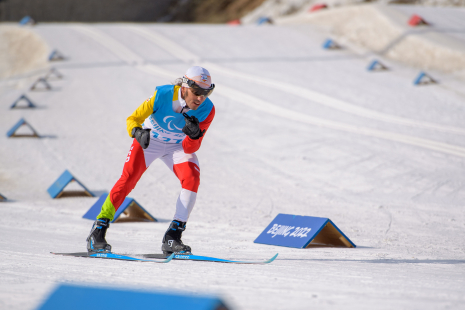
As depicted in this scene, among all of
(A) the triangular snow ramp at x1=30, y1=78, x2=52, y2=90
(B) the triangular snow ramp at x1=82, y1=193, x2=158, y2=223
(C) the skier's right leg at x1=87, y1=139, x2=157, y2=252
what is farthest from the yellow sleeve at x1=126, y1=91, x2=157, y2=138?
(A) the triangular snow ramp at x1=30, y1=78, x2=52, y2=90

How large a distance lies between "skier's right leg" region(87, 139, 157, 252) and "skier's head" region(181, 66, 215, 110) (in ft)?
2.35

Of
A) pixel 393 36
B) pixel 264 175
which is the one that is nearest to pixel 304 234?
pixel 264 175

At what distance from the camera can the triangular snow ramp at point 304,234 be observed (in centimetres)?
567

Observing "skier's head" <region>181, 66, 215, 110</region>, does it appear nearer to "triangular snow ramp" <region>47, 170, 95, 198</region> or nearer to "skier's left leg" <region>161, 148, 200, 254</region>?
"skier's left leg" <region>161, 148, 200, 254</region>

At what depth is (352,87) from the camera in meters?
16.5

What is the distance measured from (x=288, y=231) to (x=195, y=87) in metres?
2.33

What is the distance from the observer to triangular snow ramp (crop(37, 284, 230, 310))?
7.50 feet

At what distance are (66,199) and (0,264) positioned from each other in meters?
5.31

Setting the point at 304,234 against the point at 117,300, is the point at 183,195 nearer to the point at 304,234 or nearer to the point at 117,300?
the point at 304,234

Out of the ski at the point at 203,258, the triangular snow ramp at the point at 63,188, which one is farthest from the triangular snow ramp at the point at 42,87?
the ski at the point at 203,258

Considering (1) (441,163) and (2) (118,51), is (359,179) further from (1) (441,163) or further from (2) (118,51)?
(2) (118,51)

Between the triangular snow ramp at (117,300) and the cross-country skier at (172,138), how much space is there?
2235 mm

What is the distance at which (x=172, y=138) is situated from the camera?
16.2 ft

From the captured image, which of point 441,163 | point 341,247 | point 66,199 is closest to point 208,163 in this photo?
point 66,199
